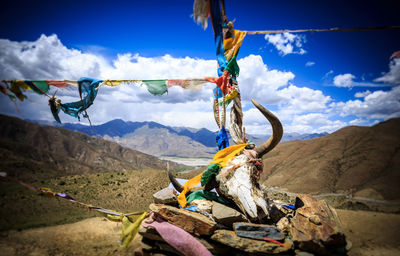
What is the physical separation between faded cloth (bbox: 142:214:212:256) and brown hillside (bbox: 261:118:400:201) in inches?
1112

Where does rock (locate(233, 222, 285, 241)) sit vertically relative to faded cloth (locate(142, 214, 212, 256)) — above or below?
above

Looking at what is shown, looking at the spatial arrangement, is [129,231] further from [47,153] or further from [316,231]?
[47,153]

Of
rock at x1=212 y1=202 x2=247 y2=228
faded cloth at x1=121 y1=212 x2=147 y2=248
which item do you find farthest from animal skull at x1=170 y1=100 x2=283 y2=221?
faded cloth at x1=121 y1=212 x2=147 y2=248

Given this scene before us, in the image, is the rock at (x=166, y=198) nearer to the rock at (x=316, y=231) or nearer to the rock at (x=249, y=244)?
the rock at (x=249, y=244)

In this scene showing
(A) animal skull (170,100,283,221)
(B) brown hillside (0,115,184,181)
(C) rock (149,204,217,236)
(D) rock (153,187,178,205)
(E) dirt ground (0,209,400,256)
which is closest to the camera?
(C) rock (149,204,217,236)

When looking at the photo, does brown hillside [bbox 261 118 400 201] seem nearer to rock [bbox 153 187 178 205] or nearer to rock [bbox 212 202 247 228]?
rock [bbox 212 202 247 228]

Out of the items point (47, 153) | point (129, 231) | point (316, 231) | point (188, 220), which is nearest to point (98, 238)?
point (129, 231)

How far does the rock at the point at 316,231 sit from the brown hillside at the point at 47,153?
35.5m

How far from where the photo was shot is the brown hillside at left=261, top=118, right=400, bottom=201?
25239mm

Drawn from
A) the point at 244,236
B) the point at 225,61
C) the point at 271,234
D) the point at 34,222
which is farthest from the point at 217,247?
the point at 34,222

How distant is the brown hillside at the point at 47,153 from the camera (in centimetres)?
3145

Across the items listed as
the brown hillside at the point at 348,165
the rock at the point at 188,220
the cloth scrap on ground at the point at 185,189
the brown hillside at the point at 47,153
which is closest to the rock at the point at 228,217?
the rock at the point at 188,220

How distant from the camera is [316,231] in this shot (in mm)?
3416

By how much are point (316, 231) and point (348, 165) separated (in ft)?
118
